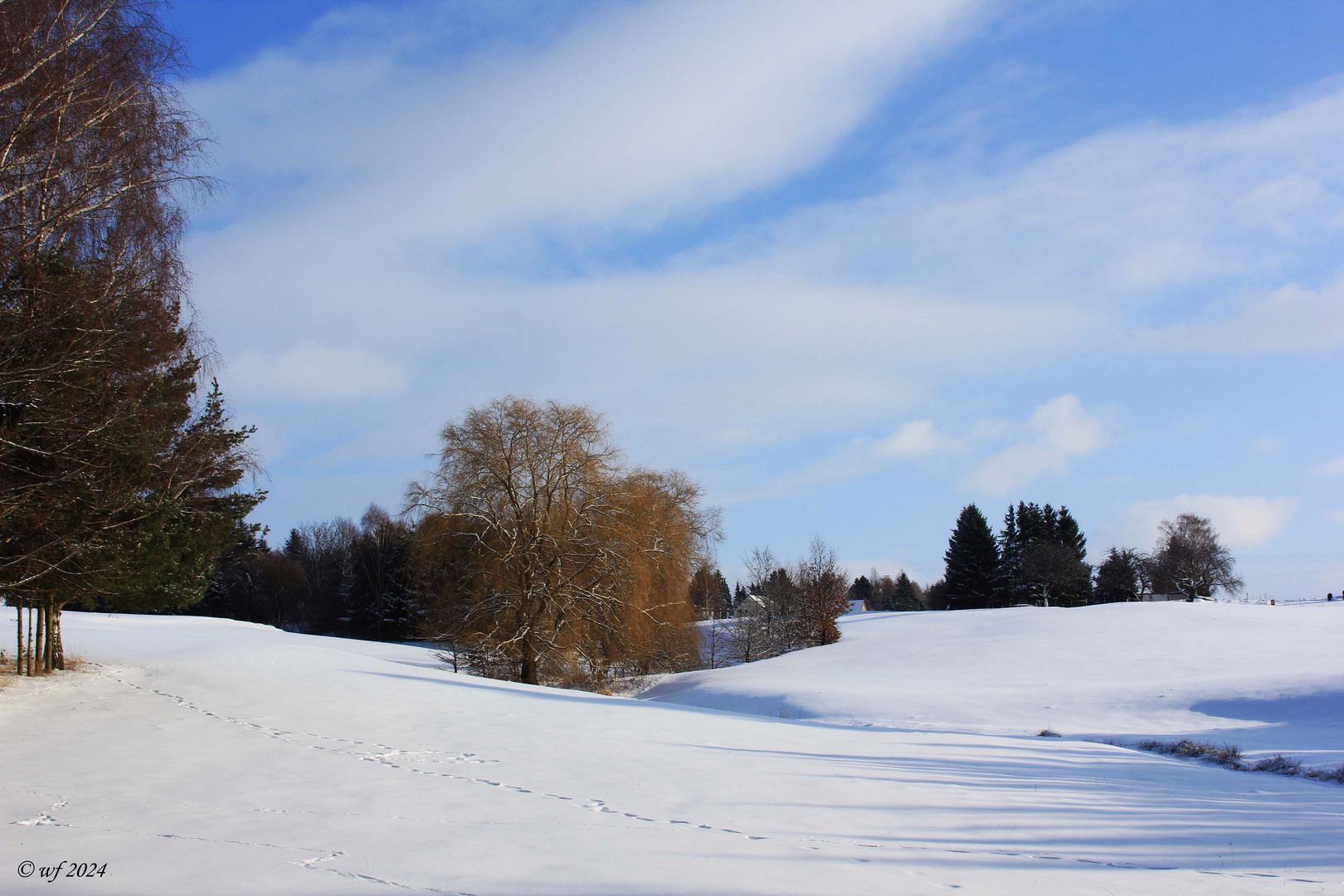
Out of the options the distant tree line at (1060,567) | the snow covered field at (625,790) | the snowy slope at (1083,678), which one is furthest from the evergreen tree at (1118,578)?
the snow covered field at (625,790)

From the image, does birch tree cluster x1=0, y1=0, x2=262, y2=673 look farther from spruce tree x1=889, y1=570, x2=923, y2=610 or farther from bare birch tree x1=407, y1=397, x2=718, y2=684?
spruce tree x1=889, y1=570, x2=923, y2=610

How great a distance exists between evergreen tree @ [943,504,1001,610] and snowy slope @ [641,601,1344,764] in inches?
1135

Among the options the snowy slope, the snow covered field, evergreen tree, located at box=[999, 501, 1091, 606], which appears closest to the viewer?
the snow covered field

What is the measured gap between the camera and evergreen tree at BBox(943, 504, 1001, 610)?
2451 inches

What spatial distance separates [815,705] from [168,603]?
12.7 meters

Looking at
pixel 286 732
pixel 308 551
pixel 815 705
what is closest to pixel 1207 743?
pixel 815 705

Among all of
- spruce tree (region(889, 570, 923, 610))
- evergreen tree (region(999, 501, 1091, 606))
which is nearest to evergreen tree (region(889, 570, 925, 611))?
spruce tree (region(889, 570, 923, 610))

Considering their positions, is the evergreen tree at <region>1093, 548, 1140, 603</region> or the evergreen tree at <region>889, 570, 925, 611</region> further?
the evergreen tree at <region>889, 570, 925, 611</region>

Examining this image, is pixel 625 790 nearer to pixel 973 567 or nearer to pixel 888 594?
pixel 973 567

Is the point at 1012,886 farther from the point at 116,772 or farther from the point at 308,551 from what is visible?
the point at 308,551

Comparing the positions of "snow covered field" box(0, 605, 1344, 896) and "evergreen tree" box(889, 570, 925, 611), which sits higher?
"snow covered field" box(0, 605, 1344, 896)

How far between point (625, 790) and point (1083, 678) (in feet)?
56.8

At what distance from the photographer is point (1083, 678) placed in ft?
67.1

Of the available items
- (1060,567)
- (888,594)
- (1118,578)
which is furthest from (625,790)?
(888,594)
